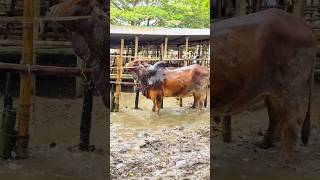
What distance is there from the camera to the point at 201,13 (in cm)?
307

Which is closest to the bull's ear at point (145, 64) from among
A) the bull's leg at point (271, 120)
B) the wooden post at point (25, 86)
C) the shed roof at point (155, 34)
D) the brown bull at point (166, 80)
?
the brown bull at point (166, 80)

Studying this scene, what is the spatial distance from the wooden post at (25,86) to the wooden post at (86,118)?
Result: 0.33 m

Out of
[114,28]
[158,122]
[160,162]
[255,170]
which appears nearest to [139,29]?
[114,28]

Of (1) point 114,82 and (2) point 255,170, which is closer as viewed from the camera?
(1) point 114,82

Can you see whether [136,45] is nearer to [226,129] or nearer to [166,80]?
[166,80]

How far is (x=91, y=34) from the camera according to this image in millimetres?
3143

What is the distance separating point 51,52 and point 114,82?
17.5 inches

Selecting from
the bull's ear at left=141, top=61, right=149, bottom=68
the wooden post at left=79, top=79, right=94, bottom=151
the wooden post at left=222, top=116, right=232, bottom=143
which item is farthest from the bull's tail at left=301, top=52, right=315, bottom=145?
the wooden post at left=79, top=79, right=94, bottom=151

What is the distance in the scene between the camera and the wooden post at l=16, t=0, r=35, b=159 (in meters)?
3.12

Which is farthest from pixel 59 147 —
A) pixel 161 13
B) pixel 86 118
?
pixel 161 13

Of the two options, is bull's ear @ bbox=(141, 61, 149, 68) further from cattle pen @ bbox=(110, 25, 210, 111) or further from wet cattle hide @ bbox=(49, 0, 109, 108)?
wet cattle hide @ bbox=(49, 0, 109, 108)

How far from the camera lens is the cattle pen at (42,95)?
10.3ft

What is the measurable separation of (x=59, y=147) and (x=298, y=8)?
167 cm

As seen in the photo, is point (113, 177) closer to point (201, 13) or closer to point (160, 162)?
point (160, 162)
